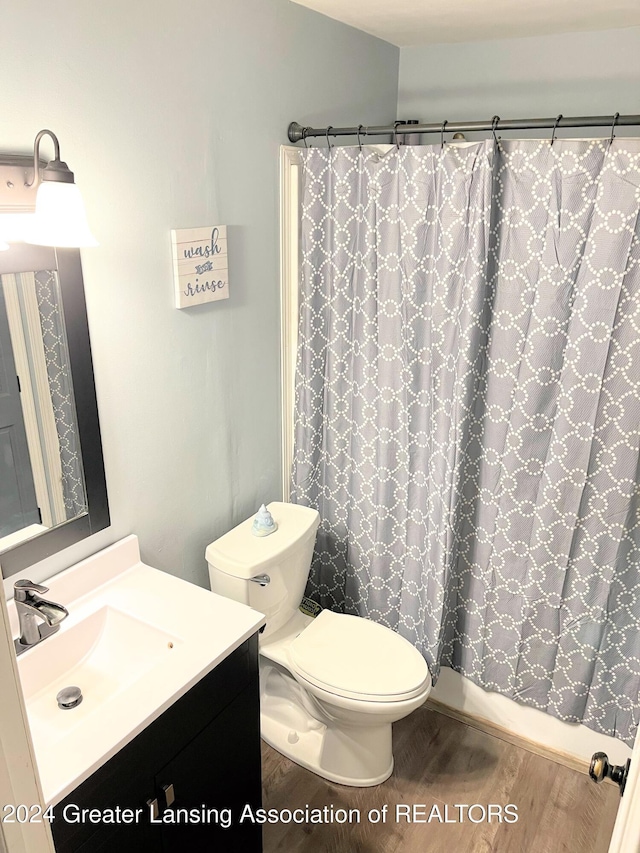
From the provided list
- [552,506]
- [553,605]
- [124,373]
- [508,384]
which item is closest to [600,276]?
[508,384]

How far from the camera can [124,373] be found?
1.71 meters

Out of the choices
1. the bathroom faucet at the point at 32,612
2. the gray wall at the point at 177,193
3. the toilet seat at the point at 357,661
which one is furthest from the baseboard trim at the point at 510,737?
the bathroom faucet at the point at 32,612

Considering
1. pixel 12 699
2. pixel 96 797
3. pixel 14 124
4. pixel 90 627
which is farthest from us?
pixel 90 627

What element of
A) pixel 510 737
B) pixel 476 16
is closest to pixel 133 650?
pixel 510 737

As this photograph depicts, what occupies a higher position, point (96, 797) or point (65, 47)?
point (65, 47)

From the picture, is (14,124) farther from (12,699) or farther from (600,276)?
(600,276)

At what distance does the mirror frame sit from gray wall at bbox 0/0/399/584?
1.6 inches

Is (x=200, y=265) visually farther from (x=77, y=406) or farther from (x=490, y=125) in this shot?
(x=490, y=125)

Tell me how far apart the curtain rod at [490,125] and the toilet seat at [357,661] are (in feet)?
5.04

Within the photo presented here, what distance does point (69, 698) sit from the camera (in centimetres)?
146

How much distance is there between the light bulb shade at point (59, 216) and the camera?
125 centimetres

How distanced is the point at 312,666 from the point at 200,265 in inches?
49.0

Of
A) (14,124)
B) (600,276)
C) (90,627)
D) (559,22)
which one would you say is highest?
(559,22)

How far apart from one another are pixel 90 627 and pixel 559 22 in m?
2.34
